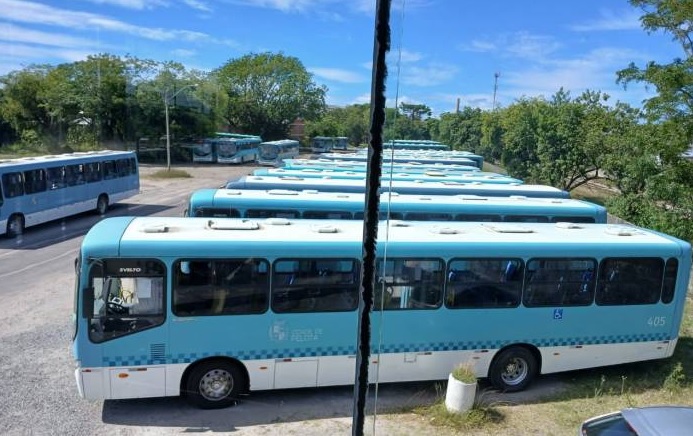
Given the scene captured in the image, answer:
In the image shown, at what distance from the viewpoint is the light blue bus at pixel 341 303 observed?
6422 millimetres

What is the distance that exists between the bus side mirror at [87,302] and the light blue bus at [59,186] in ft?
40.9

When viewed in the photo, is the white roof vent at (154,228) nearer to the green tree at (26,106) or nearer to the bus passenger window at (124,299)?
the bus passenger window at (124,299)

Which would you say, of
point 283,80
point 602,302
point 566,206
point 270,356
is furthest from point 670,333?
point 283,80

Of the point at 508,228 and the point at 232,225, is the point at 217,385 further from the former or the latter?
the point at 508,228

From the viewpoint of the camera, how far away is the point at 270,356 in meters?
6.88

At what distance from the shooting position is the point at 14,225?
16844mm

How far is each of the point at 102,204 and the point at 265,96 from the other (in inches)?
1718

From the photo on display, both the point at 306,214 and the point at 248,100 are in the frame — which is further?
the point at 248,100

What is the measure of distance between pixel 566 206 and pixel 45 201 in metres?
16.2

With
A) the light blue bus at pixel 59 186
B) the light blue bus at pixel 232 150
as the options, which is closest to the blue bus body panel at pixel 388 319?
the light blue bus at pixel 59 186

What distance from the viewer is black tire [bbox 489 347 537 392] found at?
7.69m

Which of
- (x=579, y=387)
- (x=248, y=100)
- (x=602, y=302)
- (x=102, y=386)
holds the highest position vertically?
(x=248, y=100)

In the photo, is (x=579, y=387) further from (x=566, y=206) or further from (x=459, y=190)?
(x=459, y=190)

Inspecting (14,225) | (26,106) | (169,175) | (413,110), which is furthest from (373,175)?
(26,106)
